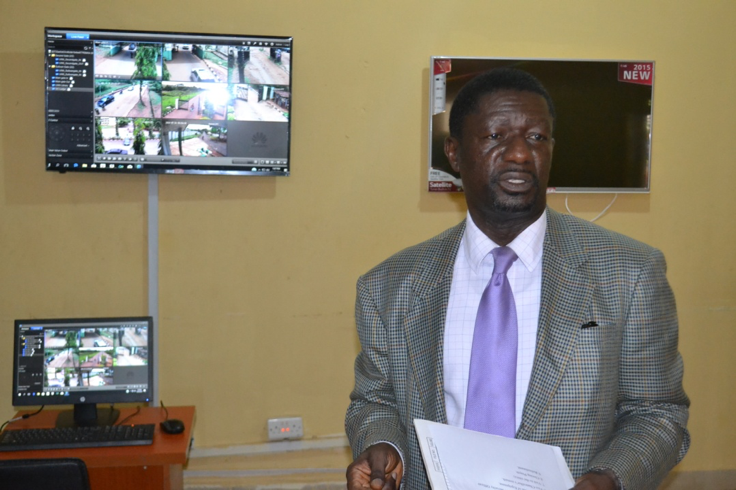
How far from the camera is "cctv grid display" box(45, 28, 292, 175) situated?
10.00 ft

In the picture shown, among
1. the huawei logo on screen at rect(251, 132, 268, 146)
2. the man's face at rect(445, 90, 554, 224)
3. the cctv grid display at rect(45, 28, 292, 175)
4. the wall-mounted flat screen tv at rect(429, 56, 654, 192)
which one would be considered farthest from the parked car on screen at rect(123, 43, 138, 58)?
the man's face at rect(445, 90, 554, 224)

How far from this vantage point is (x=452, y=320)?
146 cm

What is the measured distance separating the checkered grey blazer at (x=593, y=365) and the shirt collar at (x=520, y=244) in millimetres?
24

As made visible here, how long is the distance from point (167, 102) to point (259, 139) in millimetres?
436

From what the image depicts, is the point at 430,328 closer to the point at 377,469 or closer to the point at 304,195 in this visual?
the point at 377,469

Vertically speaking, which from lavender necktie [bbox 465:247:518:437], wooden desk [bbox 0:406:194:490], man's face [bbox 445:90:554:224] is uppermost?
man's face [bbox 445:90:554:224]

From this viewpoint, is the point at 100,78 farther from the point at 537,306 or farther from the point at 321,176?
the point at 537,306

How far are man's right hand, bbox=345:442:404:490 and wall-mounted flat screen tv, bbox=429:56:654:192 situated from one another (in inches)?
80.9

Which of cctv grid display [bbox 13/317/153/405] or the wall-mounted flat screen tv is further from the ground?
the wall-mounted flat screen tv

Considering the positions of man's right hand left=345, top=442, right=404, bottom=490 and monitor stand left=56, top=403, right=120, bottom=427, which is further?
monitor stand left=56, top=403, right=120, bottom=427

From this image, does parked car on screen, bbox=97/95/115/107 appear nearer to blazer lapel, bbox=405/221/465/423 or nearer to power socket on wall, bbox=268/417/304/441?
power socket on wall, bbox=268/417/304/441

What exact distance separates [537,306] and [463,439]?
0.34m

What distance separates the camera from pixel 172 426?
2750mm

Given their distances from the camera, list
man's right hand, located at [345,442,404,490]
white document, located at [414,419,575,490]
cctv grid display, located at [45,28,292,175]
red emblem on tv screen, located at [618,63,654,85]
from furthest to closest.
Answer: red emblem on tv screen, located at [618,63,654,85] < cctv grid display, located at [45,28,292,175] < man's right hand, located at [345,442,404,490] < white document, located at [414,419,575,490]
